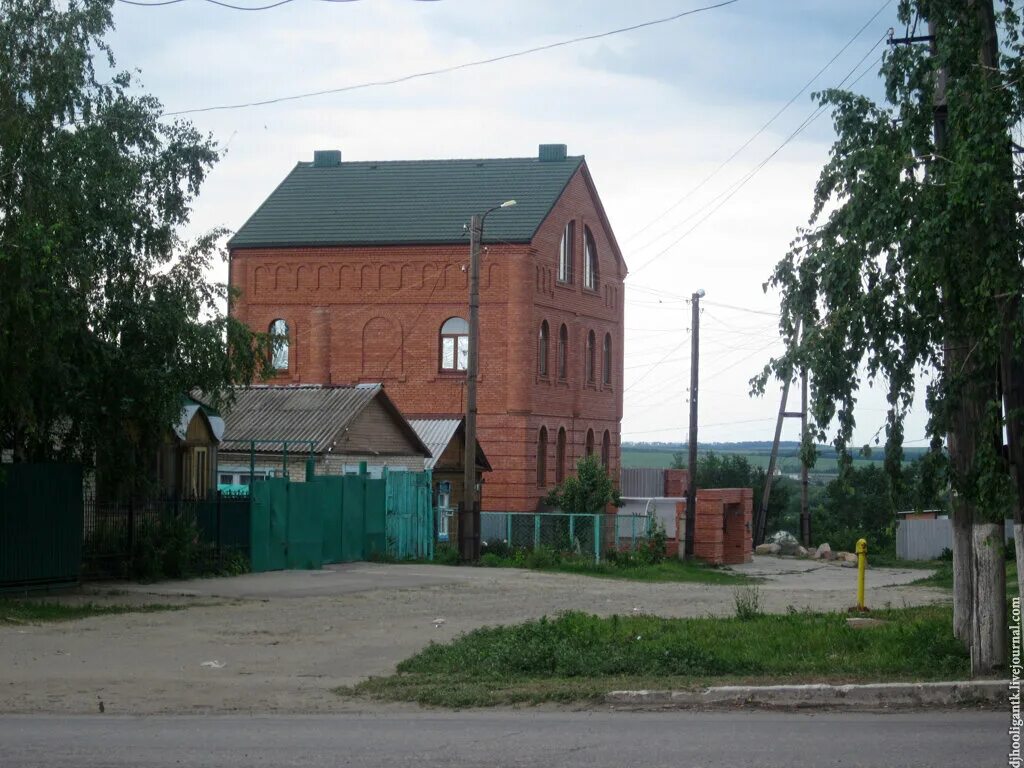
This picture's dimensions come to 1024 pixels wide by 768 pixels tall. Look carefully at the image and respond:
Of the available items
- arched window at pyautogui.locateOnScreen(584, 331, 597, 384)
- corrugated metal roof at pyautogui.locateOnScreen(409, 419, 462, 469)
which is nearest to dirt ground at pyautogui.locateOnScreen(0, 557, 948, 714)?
corrugated metal roof at pyautogui.locateOnScreen(409, 419, 462, 469)

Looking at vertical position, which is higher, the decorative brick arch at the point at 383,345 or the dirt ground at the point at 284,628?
the decorative brick arch at the point at 383,345

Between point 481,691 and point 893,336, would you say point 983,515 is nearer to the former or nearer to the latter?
point 893,336

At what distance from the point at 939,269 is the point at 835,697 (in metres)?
3.66

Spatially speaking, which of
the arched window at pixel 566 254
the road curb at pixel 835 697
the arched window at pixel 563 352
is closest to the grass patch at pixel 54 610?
the road curb at pixel 835 697

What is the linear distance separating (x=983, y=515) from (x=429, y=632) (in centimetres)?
761

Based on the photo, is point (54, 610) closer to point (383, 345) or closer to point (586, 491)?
point (586, 491)

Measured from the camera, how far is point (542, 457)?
49.8m

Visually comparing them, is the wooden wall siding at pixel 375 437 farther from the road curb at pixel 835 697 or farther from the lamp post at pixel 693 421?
the road curb at pixel 835 697

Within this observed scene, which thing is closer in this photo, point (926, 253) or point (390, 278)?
point (926, 253)

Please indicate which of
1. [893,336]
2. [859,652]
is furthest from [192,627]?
[893,336]

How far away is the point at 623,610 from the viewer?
2094cm

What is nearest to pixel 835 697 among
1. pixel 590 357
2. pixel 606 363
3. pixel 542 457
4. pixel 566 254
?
pixel 542 457

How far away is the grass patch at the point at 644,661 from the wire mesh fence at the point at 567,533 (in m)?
19.9

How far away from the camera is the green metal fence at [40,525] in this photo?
65.6 ft
